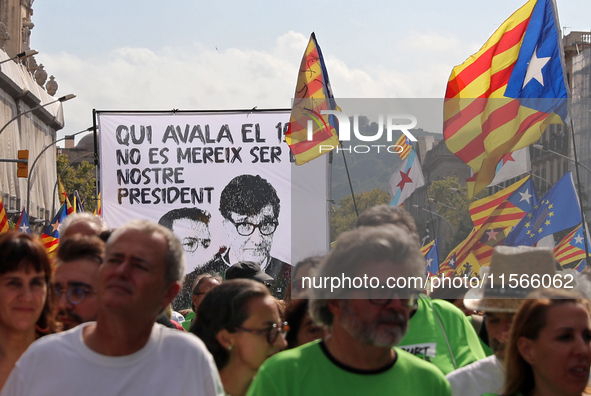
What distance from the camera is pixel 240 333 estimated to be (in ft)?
12.4

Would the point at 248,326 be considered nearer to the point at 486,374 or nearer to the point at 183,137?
the point at 486,374

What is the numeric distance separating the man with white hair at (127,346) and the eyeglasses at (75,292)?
3.06 feet

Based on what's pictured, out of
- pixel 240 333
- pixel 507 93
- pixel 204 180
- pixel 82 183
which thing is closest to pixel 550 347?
pixel 240 333

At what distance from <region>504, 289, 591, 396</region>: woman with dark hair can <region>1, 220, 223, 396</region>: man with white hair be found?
123 centimetres

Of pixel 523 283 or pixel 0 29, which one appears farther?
pixel 0 29

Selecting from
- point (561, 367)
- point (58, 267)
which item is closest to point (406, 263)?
point (561, 367)

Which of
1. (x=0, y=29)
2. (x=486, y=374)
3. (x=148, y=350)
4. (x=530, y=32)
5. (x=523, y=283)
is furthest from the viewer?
(x=0, y=29)

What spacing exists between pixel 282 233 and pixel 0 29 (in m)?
45.5

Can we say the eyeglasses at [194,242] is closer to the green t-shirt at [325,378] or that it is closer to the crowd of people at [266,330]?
the crowd of people at [266,330]

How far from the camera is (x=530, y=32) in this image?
6766 mm

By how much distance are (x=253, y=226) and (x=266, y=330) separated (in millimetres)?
7513

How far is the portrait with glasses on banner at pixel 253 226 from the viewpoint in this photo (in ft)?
36.8

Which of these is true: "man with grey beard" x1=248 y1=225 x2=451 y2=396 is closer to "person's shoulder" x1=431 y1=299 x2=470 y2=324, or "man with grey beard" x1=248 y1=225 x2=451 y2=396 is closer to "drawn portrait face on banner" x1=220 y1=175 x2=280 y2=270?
"person's shoulder" x1=431 y1=299 x2=470 y2=324

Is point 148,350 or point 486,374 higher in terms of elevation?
point 148,350
